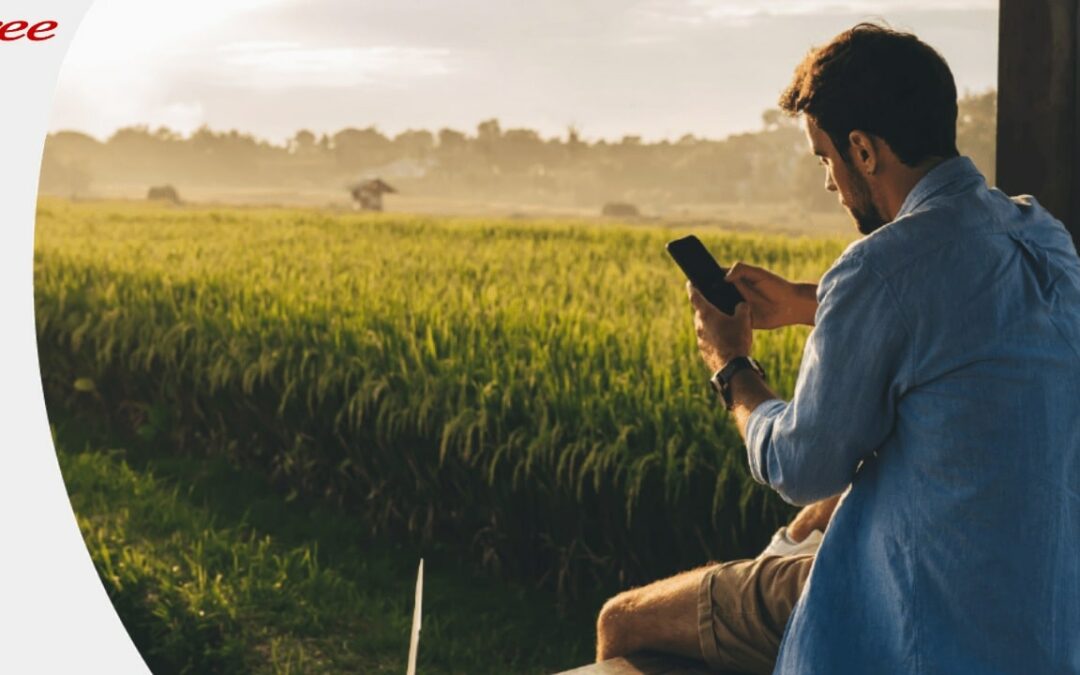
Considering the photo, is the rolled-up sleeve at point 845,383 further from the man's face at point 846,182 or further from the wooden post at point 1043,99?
the wooden post at point 1043,99

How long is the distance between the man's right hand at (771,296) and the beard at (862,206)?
39cm

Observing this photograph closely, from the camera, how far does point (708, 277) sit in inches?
70.2

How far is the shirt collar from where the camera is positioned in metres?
1.46

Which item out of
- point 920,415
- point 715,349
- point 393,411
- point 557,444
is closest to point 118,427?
point 393,411

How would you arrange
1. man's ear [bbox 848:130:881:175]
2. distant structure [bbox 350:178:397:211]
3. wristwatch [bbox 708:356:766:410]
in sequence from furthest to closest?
distant structure [bbox 350:178:397:211] → wristwatch [bbox 708:356:766:410] → man's ear [bbox 848:130:881:175]

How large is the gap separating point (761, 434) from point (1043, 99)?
954 millimetres

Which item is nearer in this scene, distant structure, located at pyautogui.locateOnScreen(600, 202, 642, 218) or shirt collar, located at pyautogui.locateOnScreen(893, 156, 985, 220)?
shirt collar, located at pyautogui.locateOnScreen(893, 156, 985, 220)

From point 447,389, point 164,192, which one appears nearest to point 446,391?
point 447,389

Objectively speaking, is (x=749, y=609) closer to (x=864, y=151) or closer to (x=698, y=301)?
(x=698, y=301)

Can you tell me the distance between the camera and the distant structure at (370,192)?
1742 centimetres

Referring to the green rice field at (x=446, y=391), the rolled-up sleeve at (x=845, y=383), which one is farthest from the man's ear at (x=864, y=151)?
the green rice field at (x=446, y=391)

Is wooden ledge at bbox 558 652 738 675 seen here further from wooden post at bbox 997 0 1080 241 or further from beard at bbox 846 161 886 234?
wooden post at bbox 997 0 1080 241

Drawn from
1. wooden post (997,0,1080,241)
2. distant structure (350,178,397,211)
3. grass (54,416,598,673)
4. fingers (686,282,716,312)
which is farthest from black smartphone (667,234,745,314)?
distant structure (350,178,397,211)

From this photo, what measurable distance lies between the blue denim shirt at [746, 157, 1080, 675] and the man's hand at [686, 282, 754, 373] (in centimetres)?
25
